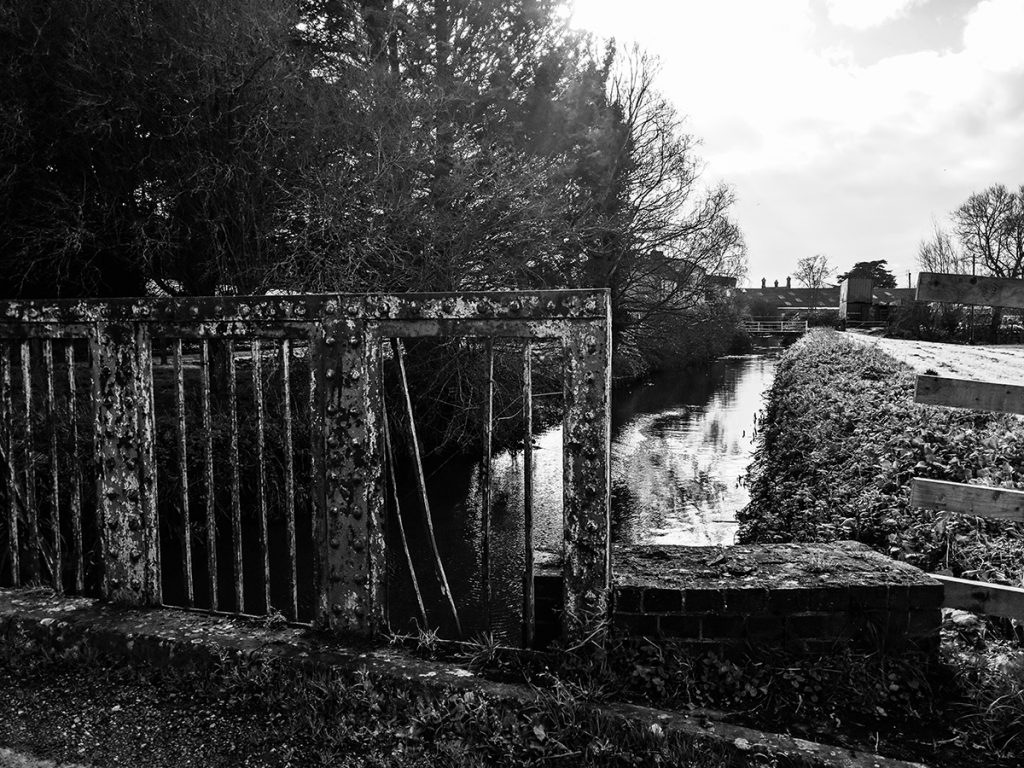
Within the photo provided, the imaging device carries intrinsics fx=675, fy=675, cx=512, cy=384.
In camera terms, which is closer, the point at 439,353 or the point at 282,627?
the point at 282,627

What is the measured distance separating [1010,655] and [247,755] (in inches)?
125

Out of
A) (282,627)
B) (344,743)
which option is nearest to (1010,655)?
(344,743)

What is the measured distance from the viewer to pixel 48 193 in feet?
32.7

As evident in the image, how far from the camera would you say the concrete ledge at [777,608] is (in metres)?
2.53

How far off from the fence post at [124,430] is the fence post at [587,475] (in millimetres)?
1677

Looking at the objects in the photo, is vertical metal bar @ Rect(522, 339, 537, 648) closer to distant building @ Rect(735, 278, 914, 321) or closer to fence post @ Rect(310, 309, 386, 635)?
fence post @ Rect(310, 309, 386, 635)

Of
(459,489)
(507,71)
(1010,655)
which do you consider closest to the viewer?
(1010,655)

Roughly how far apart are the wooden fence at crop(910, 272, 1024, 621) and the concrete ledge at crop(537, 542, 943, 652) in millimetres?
Result: 543

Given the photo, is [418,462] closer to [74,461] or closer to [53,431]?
[74,461]

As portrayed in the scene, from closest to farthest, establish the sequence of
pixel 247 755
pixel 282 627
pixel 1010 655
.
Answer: pixel 247 755 < pixel 282 627 < pixel 1010 655

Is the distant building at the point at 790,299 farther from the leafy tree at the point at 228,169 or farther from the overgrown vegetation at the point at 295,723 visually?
the overgrown vegetation at the point at 295,723

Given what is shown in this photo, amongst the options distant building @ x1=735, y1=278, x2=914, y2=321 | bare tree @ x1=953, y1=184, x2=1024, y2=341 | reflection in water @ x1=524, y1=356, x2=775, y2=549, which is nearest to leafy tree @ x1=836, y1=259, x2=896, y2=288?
distant building @ x1=735, y1=278, x2=914, y2=321

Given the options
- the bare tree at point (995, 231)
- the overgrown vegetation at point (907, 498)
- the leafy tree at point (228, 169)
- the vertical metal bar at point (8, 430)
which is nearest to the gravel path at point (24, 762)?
the vertical metal bar at point (8, 430)

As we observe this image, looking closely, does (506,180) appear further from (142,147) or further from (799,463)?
(799,463)
